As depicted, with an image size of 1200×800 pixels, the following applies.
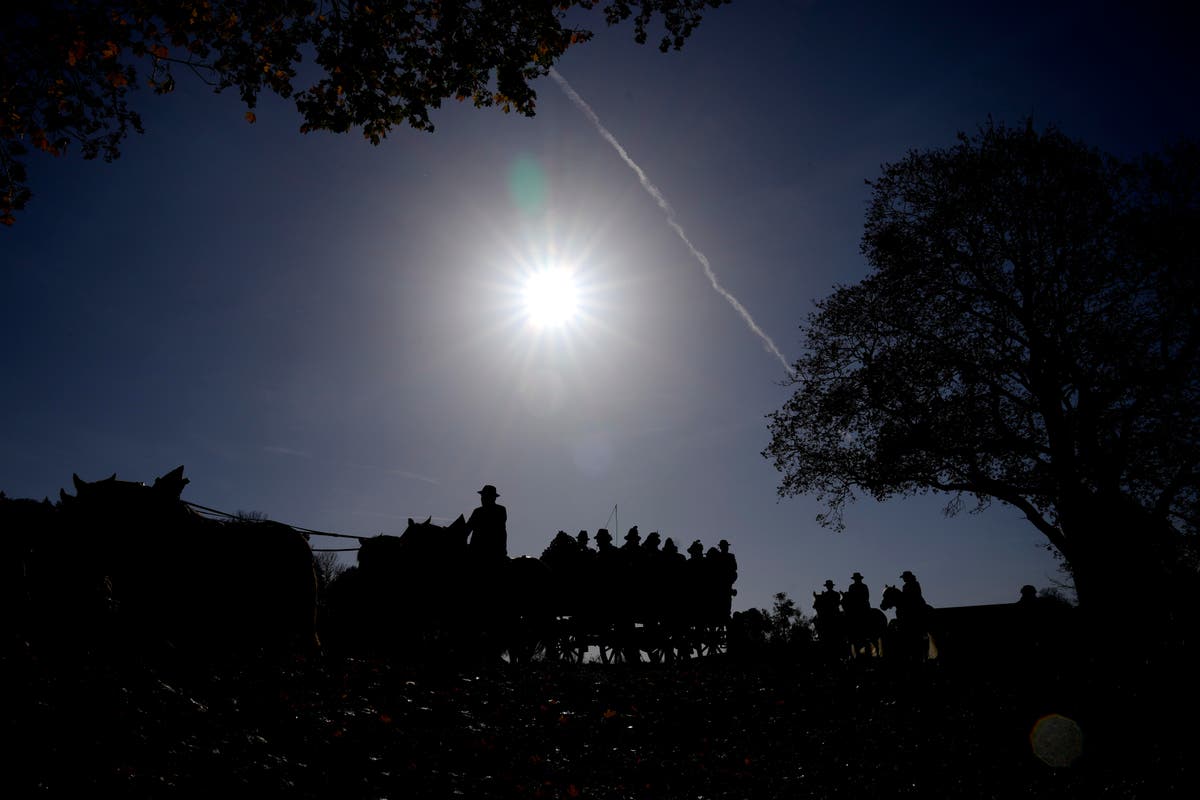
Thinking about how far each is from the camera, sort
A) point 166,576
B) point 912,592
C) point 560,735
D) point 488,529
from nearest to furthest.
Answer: point 166,576, point 560,735, point 488,529, point 912,592

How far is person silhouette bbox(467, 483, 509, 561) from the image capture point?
1248 centimetres

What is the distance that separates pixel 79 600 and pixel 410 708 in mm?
3764

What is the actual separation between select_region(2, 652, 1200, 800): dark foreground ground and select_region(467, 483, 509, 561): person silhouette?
87.9 inches

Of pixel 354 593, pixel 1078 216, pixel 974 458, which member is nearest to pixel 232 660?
pixel 354 593

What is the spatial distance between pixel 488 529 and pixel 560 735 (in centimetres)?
505

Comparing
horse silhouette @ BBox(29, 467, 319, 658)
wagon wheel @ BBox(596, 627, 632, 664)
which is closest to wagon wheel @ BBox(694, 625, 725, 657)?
wagon wheel @ BBox(596, 627, 632, 664)

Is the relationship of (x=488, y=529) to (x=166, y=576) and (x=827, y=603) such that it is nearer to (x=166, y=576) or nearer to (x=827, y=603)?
(x=166, y=576)

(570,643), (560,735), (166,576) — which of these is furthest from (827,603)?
(166,576)

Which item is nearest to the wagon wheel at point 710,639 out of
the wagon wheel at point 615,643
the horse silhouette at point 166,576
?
the wagon wheel at point 615,643

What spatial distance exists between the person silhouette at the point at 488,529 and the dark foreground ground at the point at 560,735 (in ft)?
7.32

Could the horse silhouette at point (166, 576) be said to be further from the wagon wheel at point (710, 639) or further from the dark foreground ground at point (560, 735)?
the wagon wheel at point (710, 639)

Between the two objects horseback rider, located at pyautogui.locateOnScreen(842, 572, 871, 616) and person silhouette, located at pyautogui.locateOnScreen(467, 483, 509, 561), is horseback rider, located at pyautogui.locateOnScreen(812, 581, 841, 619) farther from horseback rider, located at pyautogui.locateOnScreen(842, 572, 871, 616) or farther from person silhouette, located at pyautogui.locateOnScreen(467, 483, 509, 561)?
person silhouette, located at pyautogui.locateOnScreen(467, 483, 509, 561)

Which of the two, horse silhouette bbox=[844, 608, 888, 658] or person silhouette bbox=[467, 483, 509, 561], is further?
horse silhouette bbox=[844, 608, 888, 658]

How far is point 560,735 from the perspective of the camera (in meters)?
8.17
